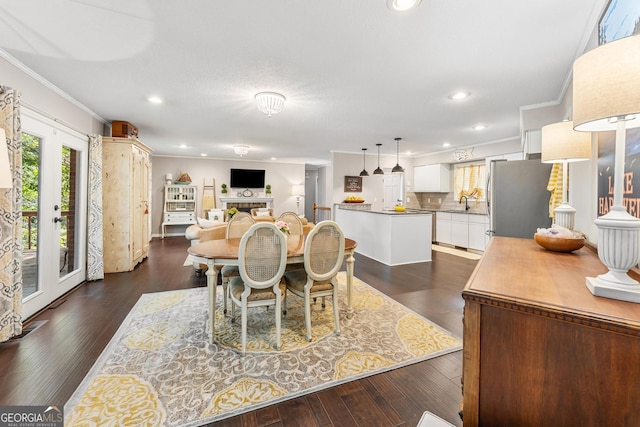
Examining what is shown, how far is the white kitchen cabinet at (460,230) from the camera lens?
6.17m

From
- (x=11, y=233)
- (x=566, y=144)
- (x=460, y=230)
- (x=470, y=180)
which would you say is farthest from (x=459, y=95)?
(x=11, y=233)

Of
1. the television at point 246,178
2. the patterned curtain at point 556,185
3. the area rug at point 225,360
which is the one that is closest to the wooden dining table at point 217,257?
the area rug at point 225,360

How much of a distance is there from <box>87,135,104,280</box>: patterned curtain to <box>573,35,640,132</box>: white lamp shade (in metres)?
5.13

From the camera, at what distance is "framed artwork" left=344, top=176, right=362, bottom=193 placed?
7359 mm

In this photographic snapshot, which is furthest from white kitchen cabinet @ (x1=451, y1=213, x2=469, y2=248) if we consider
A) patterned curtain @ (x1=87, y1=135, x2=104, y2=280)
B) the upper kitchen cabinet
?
patterned curtain @ (x1=87, y1=135, x2=104, y2=280)

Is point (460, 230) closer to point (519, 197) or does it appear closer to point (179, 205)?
point (519, 197)

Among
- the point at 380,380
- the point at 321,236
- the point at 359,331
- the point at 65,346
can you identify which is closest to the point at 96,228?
the point at 65,346

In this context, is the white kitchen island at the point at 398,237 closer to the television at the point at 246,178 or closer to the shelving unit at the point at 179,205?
the television at the point at 246,178

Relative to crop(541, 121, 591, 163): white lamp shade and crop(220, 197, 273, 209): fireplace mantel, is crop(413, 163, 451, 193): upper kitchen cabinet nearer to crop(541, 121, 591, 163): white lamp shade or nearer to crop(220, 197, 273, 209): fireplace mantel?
crop(220, 197, 273, 209): fireplace mantel

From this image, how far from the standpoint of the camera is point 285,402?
165 cm

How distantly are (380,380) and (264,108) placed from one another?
2961 millimetres

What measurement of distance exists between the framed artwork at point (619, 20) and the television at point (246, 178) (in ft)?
26.9

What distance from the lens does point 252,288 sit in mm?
2201

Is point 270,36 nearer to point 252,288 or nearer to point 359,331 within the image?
point 252,288
